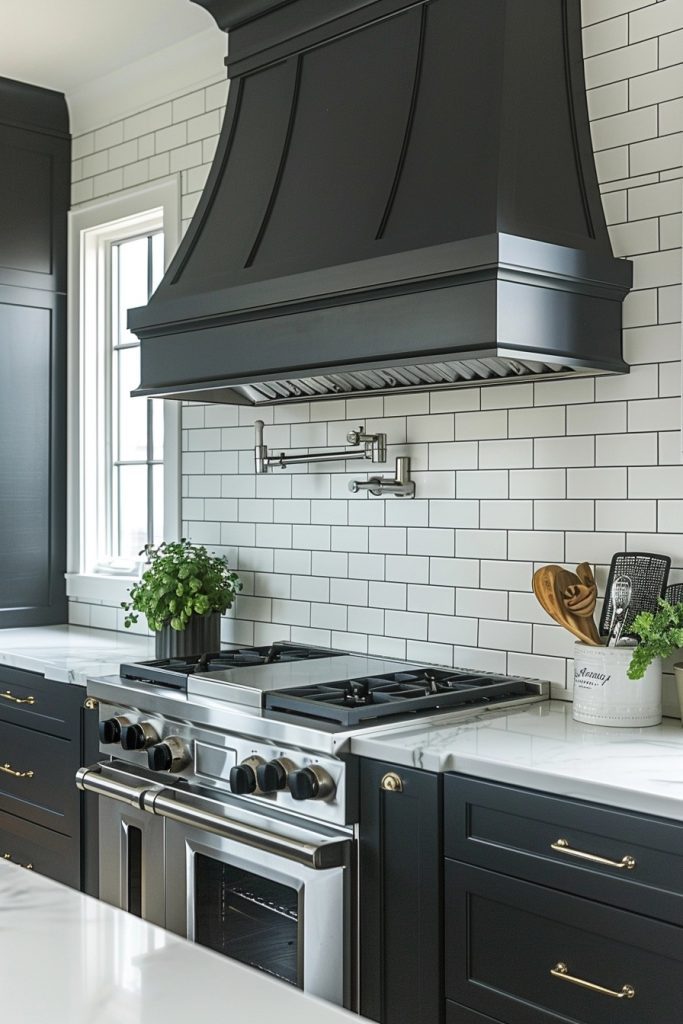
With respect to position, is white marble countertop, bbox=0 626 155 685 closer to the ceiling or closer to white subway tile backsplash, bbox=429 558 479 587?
white subway tile backsplash, bbox=429 558 479 587

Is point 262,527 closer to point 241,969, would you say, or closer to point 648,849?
point 648,849

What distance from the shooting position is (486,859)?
7.09ft

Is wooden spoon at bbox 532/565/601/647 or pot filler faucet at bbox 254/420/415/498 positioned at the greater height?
pot filler faucet at bbox 254/420/415/498

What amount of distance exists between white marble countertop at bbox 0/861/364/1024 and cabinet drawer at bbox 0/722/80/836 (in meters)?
2.18

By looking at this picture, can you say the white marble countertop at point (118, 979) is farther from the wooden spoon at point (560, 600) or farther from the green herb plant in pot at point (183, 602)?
the green herb plant in pot at point (183, 602)

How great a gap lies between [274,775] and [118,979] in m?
1.41

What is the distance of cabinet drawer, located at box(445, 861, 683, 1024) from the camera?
190 cm

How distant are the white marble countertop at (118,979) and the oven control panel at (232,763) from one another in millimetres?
1149

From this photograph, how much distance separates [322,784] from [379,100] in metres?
1.72

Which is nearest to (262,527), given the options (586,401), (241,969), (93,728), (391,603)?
(391,603)

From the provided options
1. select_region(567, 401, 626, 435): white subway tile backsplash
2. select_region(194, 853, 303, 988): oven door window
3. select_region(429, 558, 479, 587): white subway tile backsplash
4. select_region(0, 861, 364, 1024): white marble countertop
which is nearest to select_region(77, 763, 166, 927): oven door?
select_region(194, 853, 303, 988): oven door window

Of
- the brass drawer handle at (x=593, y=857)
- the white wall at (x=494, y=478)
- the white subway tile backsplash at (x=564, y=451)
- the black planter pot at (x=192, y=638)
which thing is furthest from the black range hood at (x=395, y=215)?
the brass drawer handle at (x=593, y=857)

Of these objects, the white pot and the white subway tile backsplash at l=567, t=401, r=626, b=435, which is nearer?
the white pot

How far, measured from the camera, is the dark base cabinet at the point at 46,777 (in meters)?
3.33
